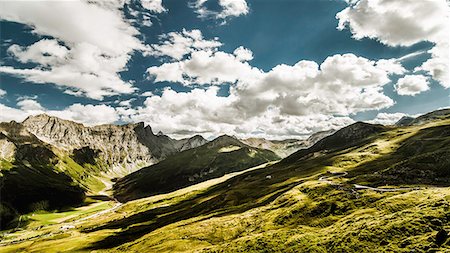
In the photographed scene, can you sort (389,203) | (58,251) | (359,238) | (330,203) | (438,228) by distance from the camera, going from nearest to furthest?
(438,228), (359,238), (389,203), (330,203), (58,251)

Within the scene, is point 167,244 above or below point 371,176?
below

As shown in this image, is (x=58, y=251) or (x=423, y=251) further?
(x=58, y=251)

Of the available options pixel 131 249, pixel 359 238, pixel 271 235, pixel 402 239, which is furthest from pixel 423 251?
pixel 131 249

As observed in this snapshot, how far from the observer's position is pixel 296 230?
98.9 meters

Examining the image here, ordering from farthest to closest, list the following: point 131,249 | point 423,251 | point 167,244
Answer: point 131,249, point 167,244, point 423,251

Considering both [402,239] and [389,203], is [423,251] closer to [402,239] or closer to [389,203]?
[402,239]

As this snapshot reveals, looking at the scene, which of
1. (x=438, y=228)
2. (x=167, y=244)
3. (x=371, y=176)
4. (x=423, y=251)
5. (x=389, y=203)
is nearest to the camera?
(x=423, y=251)

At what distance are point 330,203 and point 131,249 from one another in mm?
Result: 91412

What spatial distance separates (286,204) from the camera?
136125 millimetres

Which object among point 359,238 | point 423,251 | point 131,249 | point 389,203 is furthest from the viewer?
point 131,249

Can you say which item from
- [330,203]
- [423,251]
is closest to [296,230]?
[330,203]

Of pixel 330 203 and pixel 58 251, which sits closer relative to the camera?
pixel 330 203

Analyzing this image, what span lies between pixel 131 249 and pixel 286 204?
7358 centimetres

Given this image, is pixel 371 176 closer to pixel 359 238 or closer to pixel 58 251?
pixel 359 238
